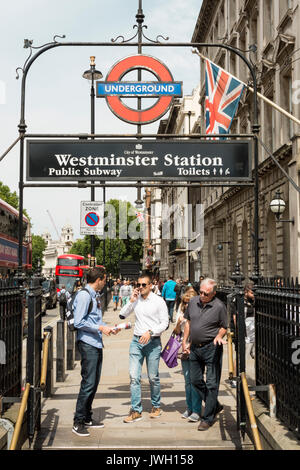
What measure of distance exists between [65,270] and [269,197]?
2774cm

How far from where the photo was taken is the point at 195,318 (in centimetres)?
729

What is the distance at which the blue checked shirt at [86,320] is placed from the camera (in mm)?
7091

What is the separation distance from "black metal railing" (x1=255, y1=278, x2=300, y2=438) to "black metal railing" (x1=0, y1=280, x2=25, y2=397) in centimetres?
277

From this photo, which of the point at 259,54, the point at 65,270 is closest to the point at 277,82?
the point at 259,54

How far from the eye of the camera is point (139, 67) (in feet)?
28.3

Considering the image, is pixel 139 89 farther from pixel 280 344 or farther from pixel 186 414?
pixel 186 414

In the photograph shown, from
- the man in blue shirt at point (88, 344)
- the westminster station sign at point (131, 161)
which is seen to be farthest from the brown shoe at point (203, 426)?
the westminster station sign at point (131, 161)

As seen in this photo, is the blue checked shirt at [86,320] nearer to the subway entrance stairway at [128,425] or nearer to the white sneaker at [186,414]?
the subway entrance stairway at [128,425]

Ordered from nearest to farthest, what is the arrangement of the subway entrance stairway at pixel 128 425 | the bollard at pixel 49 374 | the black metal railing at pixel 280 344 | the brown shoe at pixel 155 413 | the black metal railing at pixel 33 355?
the black metal railing at pixel 280 344
the black metal railing at pixel 33 355
the subway entrance stairway at pixel 128 425
the brown shoe at pixel 155 413
the bollard at pixel 49 374

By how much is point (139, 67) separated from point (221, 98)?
200 centimetres

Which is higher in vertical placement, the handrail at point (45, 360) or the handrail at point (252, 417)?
the handrail at point (45, 360)

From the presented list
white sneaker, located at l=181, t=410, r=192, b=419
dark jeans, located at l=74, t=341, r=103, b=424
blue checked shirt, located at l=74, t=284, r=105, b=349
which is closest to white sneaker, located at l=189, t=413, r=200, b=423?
white sneaker, located at l=181, t=410, r=192, b=419

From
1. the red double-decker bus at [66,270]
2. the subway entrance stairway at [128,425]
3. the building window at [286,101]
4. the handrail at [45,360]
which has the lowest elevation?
the subway entrance stairway at [128,425]

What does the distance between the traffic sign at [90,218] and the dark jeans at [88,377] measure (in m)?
12.0
